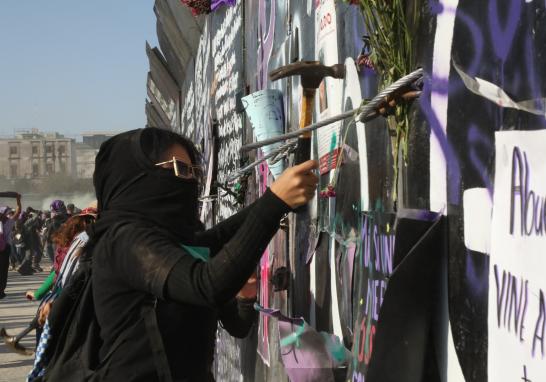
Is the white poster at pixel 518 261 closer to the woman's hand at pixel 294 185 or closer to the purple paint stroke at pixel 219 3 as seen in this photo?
the woman's hand at pixel 294 185

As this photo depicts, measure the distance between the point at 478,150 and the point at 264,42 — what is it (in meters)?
3.46

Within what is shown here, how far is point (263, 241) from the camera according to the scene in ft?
7.68

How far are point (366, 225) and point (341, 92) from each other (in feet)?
2.79

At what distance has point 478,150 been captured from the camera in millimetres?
1690

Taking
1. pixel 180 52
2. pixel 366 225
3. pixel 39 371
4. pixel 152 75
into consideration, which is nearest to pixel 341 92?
pixel 366 225

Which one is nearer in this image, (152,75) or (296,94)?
(296,94)

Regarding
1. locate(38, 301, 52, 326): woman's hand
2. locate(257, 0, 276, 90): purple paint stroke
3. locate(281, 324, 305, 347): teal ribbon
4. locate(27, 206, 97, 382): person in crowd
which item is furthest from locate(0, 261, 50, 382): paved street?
locate(281, 324, 305, 347): teal ribbon

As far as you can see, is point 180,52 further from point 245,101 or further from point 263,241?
point 263,241

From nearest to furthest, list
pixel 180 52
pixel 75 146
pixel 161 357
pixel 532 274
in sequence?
pixel 532 274, pixel 161 357, pixel 180 52, pixel 75 146

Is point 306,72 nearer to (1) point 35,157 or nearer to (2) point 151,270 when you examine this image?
(2) point 151,270

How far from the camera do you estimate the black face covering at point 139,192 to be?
2.65 meters

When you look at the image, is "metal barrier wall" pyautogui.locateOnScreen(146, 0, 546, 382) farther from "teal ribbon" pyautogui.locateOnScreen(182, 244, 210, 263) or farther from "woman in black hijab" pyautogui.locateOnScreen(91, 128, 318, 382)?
"teal ribbon" pyautogui.locateOnScreen(182, 244, 210, 263)

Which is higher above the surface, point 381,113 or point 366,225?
point 381,113

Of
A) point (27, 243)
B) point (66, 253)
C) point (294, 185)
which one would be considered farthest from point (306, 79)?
point (27, 243)
